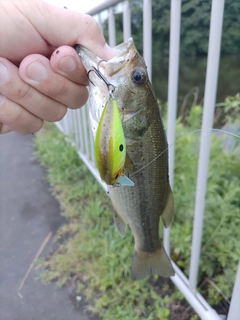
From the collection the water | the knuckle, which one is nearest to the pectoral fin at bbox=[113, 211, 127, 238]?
the knuckle

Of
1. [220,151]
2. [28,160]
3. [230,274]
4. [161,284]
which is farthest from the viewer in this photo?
[28,160]

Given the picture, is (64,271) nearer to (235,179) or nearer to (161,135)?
(235,179)

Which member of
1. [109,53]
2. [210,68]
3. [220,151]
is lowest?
[220,151]

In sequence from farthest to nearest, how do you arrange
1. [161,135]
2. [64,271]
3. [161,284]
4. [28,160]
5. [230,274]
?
[28,160] → [64,271] → [161,284] → [230,274] → [161,135]

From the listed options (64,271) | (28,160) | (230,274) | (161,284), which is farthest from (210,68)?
(28,160)

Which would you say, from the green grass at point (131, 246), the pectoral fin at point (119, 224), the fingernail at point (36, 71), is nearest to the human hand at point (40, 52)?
the fingernail at point (36, 71)

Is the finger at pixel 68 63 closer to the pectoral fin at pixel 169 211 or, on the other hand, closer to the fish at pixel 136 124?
the fish at pixel 136 124
